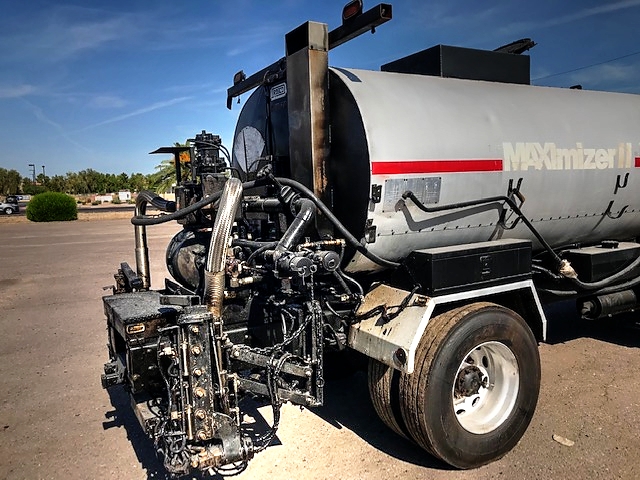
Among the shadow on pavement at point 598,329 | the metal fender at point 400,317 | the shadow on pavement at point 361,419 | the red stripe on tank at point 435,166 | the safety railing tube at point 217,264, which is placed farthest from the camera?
the shadow on pavement at point 598,329

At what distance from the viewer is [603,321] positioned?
672 centimetres

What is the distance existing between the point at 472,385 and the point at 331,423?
1193 mm

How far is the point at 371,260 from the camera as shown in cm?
359

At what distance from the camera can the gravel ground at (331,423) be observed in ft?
11.7

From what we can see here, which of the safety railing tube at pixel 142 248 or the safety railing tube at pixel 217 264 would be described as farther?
the safety railing tube at pixel 142 248

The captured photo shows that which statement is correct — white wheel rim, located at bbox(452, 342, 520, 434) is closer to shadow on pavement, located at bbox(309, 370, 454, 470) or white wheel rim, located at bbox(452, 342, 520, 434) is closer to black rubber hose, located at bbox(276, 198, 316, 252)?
shadow on pavement, located at bbox(309, 370, 454, 470)

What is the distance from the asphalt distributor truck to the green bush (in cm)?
2737

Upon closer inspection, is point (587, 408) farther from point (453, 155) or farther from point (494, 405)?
point (453, 155)

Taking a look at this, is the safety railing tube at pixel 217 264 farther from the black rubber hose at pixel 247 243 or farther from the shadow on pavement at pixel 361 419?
the shadow on pavement at pixel 361 419

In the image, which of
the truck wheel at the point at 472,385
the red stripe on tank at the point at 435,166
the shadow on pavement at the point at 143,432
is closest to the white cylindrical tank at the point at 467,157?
the red stripe on tank at the point at 435,166

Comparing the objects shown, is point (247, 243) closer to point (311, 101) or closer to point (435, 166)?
point (311, 101)

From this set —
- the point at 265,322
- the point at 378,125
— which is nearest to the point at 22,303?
the point at 265,322

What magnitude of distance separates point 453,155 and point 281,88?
1443 millimetres

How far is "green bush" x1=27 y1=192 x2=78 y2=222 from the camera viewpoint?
28.5 metres
